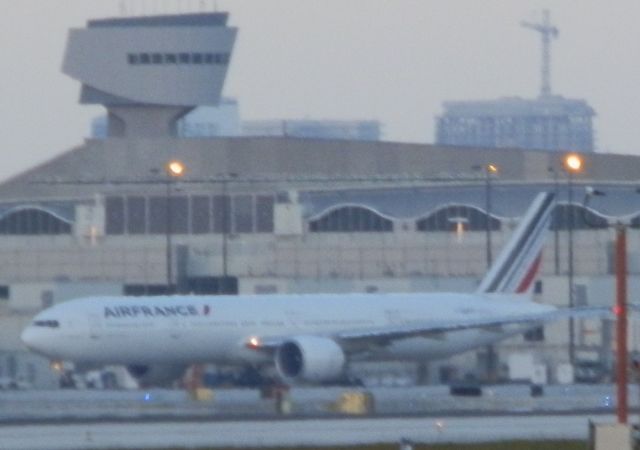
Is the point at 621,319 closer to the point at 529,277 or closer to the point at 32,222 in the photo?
the point at 529,277

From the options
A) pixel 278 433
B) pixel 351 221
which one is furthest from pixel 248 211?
pixel 278 433

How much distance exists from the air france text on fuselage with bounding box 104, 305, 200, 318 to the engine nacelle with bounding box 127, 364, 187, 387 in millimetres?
Answer: 1711

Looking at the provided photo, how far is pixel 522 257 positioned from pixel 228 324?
11.5 metres

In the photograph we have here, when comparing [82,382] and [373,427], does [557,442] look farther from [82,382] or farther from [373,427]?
[82,382]

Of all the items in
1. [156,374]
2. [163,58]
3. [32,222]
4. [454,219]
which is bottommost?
[156,374]

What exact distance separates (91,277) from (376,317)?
28330mm

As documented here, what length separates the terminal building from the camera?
73812 mm

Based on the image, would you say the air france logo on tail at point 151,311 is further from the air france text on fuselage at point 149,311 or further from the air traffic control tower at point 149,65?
the air traffic control tower at point 149,65

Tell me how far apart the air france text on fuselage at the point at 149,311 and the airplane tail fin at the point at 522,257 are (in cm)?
1102

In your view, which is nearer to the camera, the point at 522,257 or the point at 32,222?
the point at 522,257

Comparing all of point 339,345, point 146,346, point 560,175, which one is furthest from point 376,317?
point 560,175

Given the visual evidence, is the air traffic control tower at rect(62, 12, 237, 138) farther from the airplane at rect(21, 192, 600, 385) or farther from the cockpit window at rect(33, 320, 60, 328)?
the cockpit window at rect(33, 320, 60, 328)

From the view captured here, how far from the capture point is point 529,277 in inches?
2379

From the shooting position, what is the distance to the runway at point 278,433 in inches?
1189
